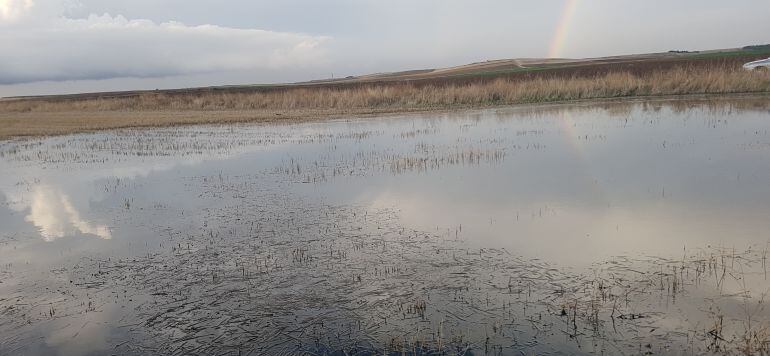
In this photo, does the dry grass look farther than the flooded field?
Yes

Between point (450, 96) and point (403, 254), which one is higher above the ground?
point (450, 96)

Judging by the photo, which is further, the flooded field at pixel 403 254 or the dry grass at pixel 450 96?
the dry grass at pixel 450 96

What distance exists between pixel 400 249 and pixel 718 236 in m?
3.99

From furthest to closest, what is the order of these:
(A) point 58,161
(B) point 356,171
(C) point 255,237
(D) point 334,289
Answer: (A) point 58,161 → (B) point 356,171 → (C) point 255,237 → (D) point 334,289

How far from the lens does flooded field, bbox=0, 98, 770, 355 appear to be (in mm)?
4902

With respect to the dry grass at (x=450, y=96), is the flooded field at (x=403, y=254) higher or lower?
lower

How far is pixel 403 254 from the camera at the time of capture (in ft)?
22.7

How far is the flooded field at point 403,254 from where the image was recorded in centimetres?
490

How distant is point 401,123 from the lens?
2502 cm

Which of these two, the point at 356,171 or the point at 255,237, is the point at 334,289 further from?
the point at 356,171

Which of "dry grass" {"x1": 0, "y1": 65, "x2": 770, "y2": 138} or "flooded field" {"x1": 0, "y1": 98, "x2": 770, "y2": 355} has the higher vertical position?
"dry grass" {"x1": 0, "y1": 65, "x2": 770, "y2": 138}

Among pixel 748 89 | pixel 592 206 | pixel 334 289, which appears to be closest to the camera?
pixel 334 289

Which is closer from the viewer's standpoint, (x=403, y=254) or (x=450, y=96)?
(x=403, y=254)

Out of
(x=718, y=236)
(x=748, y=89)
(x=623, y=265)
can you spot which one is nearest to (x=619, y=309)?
(x=623, y=265)
